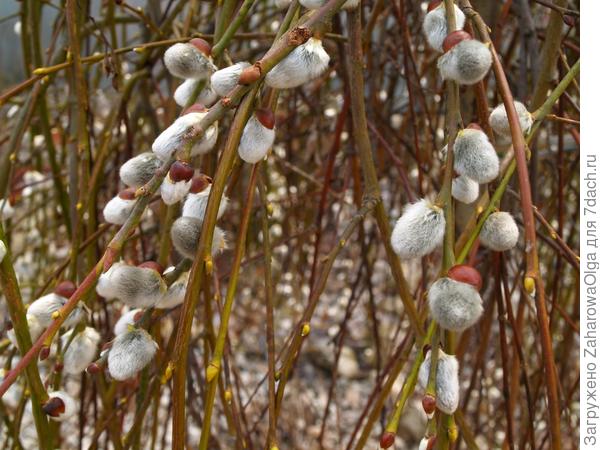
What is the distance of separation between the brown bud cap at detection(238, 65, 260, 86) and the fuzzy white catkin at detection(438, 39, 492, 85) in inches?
8.0

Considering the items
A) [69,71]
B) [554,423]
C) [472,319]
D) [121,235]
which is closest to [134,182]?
[121,235]

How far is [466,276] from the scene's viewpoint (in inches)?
26.3

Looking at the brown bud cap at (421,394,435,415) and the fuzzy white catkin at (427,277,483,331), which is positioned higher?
the fuzzy white catkin at (427,277,483,331)

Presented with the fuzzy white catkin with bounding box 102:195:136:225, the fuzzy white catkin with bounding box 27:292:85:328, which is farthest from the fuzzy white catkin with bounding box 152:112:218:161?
the fuzzy white catkin with bounding box 27:292:85:328

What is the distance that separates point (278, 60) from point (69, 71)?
2.57ft

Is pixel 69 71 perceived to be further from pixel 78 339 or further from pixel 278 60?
pixel 278 60

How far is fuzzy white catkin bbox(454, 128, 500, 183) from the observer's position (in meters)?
0.73

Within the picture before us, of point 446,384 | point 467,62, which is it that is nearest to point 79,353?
point 446,384

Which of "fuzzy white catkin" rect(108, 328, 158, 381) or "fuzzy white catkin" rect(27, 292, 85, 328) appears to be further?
"fuzzy white catkin" rect(27, 292, 85, 328)

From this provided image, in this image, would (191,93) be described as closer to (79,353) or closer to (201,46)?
(201,46)

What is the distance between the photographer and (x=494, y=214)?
30.1 inches

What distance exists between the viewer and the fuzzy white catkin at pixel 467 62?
0.72 m

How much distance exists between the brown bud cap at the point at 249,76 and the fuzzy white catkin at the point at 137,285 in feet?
0.69

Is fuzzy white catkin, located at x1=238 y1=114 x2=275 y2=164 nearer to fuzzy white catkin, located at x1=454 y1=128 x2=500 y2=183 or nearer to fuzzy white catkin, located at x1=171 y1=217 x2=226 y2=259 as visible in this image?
fuzzy white catkin, located at x1=171 y1=217 x2=226 y2=259
